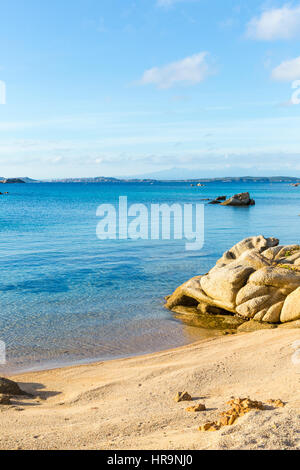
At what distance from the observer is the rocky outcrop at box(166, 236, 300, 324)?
14330mm

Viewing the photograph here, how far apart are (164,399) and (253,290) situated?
24.0 feet

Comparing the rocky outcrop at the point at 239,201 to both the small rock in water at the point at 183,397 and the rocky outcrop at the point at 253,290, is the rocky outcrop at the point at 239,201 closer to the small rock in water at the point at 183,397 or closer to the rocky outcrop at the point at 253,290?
the rocky outcrop at the point at 253,290

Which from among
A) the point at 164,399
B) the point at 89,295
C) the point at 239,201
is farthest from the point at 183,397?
the point at 239,201

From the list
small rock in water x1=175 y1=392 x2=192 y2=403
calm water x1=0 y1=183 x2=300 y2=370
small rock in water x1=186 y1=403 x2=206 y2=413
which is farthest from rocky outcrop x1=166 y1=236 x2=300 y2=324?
small rock in water x1=186 y1=403 x2=206 y2=413

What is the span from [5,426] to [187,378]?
4.17 meters

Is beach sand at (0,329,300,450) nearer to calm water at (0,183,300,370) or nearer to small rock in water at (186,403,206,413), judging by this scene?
small rock in water at (186,403,206,413)

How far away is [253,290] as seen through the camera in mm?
14891

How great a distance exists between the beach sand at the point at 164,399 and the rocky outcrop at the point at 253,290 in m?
1.40

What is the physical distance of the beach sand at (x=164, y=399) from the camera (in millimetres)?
6332

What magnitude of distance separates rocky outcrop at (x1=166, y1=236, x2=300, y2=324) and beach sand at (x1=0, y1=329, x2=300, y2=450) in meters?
1.40

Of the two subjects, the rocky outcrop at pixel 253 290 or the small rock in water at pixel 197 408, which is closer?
the small rock in water at pixel 197 408

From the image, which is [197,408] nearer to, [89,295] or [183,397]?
[183,397]

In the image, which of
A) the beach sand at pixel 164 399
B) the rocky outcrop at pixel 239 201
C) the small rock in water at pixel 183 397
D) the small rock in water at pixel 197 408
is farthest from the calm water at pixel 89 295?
the rocky outcrop at pixel 239 201

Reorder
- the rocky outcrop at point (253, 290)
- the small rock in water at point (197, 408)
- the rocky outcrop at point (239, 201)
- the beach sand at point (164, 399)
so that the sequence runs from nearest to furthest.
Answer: the beach sand at point (164, 399), the small rock in water at point (197, 408), the rocky outcrop at point (253, 290), the rocky outcrop at point (239, 201)
